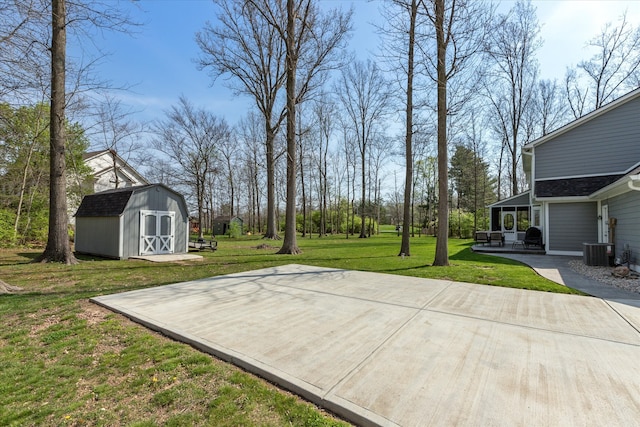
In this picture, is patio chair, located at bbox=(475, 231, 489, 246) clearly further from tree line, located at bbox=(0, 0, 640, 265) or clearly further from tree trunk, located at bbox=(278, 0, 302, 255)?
tree trunk, located at bbox=(278, 0, 302, 255)

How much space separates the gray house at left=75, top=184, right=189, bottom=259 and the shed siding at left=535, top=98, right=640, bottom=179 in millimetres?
16632

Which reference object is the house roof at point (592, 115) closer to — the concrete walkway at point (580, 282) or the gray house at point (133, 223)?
the concrete walkway at point (580, 282)

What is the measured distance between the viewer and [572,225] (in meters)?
11.8

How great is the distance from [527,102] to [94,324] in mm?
26684

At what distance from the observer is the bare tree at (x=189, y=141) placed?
25405 mm

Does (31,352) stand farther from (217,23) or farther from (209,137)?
(209,137)

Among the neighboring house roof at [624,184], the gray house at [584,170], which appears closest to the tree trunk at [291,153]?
the gray house at [584,170]

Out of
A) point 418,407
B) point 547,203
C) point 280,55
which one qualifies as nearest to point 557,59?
point 547,203

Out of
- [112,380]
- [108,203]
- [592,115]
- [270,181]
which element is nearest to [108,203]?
[108,203]

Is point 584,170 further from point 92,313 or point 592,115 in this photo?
point 92,313

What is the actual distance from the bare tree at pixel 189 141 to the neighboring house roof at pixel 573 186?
23639 millimetres

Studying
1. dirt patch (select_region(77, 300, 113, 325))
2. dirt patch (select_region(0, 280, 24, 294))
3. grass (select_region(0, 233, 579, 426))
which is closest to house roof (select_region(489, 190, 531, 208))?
grass (select_region(0, 233, 579, 426))

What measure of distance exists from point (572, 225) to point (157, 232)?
57.6ft

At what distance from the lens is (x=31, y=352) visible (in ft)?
10.5
